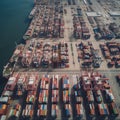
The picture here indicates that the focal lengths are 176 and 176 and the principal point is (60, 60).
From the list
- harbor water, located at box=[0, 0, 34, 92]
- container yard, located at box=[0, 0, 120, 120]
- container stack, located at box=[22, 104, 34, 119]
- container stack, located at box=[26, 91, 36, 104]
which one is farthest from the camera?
harbor water, located at box=[0, 0, 34, 92]

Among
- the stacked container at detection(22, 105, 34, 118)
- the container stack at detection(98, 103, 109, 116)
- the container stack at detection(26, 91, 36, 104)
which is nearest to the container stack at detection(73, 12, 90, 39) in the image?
the container stack at detection(26, 91, 36, 104)

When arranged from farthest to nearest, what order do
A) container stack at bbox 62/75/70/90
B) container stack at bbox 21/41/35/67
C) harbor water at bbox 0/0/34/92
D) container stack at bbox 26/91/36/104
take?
harbor water at bbox 0/0/34/92, container stack at bbox 21/41/35/67, container stack at bbox 62/75/70/90, container stack at bbox 26/91/36/104

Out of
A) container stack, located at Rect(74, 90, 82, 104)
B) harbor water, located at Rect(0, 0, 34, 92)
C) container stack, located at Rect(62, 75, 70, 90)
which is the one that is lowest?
container stack, located at Rect(74, 90, 82, 104)

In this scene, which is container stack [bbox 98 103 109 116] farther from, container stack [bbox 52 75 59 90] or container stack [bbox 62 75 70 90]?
container stack [bbox 52 75 59 90]

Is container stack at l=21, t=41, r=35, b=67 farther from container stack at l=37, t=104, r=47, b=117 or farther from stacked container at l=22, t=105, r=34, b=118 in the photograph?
container stack at l=37, t=104, r=47, b=117

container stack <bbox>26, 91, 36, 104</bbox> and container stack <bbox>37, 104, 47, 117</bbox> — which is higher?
container stack <bbox>26, 91, 36, 104</bbox>

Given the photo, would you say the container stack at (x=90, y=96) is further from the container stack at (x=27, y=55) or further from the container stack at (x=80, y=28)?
the container stack at (x=80, y=28)

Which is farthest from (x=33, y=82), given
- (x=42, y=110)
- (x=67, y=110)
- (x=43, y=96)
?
(x=67, y=110)

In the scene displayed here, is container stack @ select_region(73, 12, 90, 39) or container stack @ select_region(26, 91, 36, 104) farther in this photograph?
container stack @ select_region(73, 12, 90, 39)

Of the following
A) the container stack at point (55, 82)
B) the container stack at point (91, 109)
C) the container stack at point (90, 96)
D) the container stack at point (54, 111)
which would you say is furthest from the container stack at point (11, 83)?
the container stack at point (91, 109)
